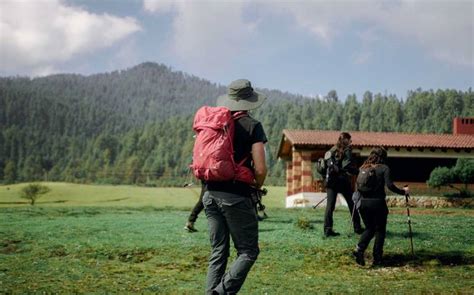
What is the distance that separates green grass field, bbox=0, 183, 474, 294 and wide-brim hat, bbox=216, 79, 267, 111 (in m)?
3.39

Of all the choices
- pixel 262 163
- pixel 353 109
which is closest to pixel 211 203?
pixel 262 163

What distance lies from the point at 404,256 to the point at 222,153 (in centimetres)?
690

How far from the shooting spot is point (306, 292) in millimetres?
8781

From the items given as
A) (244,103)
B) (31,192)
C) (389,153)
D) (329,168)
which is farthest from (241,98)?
(31,192)

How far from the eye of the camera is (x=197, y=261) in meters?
11.4

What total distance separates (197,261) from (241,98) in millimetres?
5440

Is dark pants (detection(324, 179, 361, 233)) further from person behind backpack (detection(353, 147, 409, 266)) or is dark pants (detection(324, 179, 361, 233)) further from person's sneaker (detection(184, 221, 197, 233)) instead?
person's sneaker (detection(184, 221, 197, 233))

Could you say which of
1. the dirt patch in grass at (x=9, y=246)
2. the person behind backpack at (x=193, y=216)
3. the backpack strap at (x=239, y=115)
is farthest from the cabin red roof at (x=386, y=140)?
the backpack strap at (x=239, y=115)

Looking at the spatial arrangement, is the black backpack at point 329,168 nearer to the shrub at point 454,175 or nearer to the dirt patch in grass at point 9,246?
the dirt patch in grass at point 9,246

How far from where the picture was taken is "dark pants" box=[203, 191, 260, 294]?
6.32 metres

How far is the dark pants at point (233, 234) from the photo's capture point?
632 cm

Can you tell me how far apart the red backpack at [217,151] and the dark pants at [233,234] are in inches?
9.7

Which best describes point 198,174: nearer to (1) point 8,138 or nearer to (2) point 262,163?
(2) point 262,163

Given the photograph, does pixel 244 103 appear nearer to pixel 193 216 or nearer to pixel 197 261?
pixel 197 261
